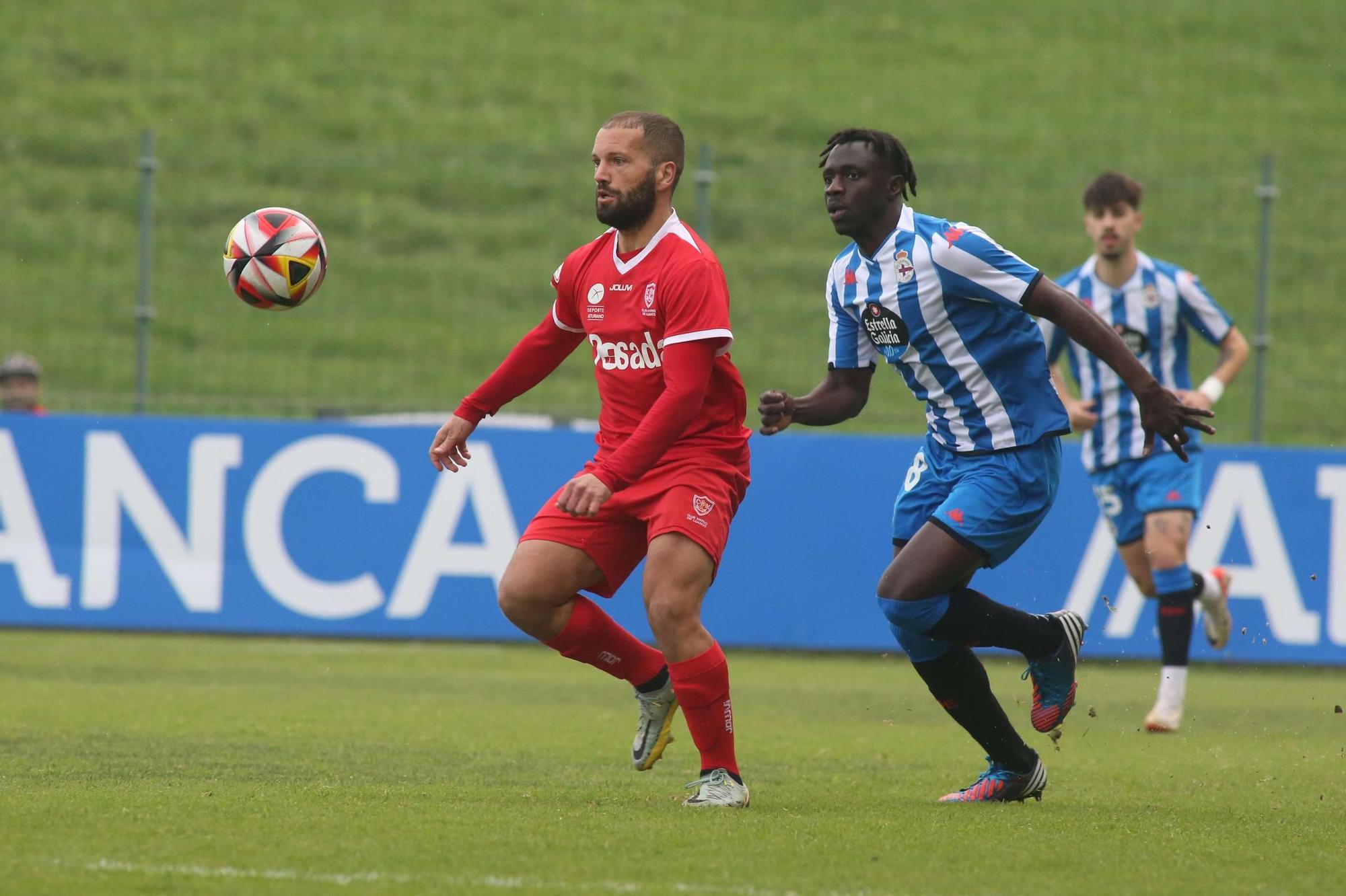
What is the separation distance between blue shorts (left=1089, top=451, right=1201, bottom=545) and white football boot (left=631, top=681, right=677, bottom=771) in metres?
3.72

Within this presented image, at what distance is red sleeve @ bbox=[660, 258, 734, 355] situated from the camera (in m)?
5.62

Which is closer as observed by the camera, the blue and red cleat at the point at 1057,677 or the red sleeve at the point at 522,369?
the blue and red cleat at the point at 1057,677

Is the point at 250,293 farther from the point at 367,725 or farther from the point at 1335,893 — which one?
the point at 1335,893

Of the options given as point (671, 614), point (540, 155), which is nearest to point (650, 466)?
point (671, 614)

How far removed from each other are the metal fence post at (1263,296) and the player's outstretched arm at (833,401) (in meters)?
7.18

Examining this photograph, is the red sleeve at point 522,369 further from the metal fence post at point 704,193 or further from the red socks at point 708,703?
the metal fence post at point 704,193

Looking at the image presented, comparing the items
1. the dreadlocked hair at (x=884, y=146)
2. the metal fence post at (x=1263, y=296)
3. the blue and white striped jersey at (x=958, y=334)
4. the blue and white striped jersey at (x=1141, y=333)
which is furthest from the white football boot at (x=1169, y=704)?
the metal fence post at (x=1263, y=296)

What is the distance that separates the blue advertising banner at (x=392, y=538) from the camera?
11500 mm

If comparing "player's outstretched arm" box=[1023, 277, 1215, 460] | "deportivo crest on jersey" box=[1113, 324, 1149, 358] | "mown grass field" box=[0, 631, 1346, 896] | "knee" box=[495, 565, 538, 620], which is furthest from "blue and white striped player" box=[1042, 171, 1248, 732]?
"knee" box=[495, 565, 538, 620]

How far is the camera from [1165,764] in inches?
285

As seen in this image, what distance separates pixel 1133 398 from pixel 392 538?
4.72 metres

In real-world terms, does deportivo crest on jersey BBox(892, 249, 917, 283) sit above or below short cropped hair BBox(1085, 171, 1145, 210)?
below

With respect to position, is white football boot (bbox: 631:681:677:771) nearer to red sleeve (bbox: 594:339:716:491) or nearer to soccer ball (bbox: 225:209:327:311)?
red sleeve (bbox: 594:339:716:491)

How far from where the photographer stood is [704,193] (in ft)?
41.8
